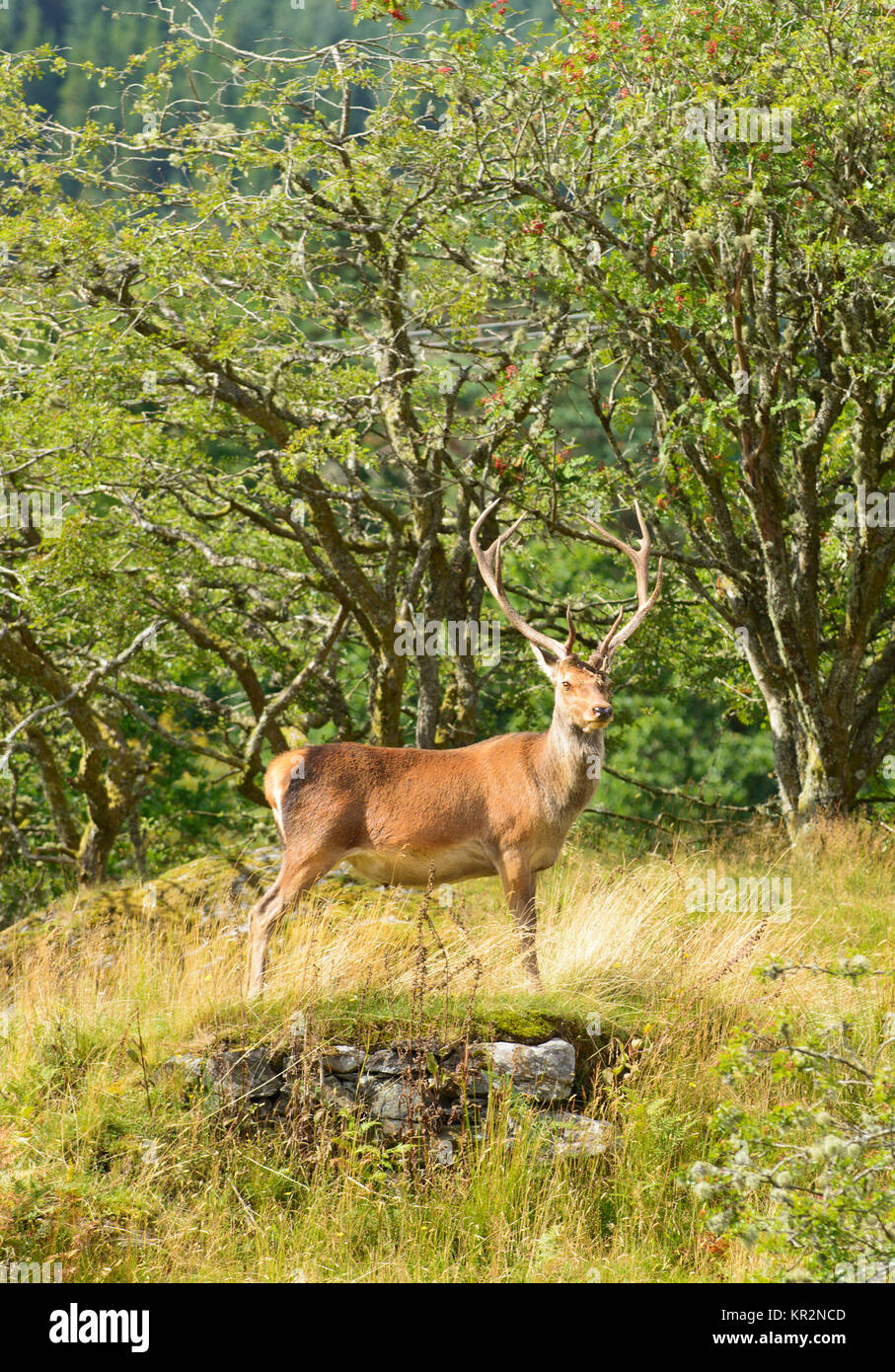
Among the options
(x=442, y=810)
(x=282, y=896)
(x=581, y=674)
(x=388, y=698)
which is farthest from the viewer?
(x=388, y=698)

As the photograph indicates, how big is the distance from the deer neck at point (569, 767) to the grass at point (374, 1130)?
74 centimetres

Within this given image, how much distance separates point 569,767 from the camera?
24.1 ft

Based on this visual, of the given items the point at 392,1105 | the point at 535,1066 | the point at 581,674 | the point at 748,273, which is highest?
the point at 748,273

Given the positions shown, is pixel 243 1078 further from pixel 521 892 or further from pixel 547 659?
pixel 547 659

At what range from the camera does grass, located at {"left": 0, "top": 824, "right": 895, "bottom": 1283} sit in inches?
224

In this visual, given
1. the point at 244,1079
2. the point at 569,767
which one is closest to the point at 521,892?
the point at 569,767

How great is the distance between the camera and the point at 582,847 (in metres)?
11.4

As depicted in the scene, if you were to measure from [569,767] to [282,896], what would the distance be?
1.67m

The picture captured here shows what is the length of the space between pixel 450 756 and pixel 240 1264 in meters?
2.99

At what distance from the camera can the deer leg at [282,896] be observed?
725 centimetres

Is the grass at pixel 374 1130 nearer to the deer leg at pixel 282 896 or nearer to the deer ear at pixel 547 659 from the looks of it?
the deer leg at pixel 282 896

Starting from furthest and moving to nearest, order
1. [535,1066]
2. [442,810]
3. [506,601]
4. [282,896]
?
1. [506,601]
2. [442,810]
3. [282,896]
4. [535,1066]

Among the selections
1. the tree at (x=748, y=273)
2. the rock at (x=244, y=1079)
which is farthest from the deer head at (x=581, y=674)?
the tree at (x=748, y=273)

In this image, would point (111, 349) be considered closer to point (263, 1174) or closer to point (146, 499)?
point (146, 499)
